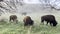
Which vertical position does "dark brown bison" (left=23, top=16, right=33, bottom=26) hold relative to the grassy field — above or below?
above

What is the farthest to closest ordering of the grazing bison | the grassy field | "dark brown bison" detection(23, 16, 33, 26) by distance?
the grazing bison → "dark brown bison" detection(23, 16, 33, 26) → the grassy field

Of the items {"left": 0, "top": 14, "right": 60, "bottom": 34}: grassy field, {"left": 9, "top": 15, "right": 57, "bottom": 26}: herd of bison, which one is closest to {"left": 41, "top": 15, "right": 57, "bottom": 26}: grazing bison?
{"left": 9, "top": 15, "right": 57, "bottom": 26}: herd of bison

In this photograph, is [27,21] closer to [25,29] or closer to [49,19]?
[25,29]

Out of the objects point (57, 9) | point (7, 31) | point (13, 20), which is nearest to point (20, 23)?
point (13, 20)

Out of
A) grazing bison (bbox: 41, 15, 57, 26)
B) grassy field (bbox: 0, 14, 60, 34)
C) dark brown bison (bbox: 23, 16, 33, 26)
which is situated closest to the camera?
grassy field (bbox: 0, 14, 60, 34)

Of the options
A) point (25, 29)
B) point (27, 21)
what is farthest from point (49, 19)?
point (25, 29)

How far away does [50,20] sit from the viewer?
7254 millimetres

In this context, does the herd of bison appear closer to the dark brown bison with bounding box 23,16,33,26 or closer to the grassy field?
the dark brown bison with bounding box 23,16,33,26

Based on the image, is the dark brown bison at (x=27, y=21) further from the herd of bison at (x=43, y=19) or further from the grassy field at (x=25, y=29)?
the grassy field at (x=25, y=29)

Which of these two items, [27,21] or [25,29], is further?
[27,21]

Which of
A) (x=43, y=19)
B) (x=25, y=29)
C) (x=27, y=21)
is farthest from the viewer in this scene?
(x=43, y=19)

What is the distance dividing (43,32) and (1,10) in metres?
2.12

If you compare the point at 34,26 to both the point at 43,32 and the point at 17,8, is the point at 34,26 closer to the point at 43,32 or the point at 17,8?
the point at 43,32

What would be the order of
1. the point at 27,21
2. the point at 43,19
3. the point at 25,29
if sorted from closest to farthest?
the point at 25,29
the point at 27,21
the point at 43,19
